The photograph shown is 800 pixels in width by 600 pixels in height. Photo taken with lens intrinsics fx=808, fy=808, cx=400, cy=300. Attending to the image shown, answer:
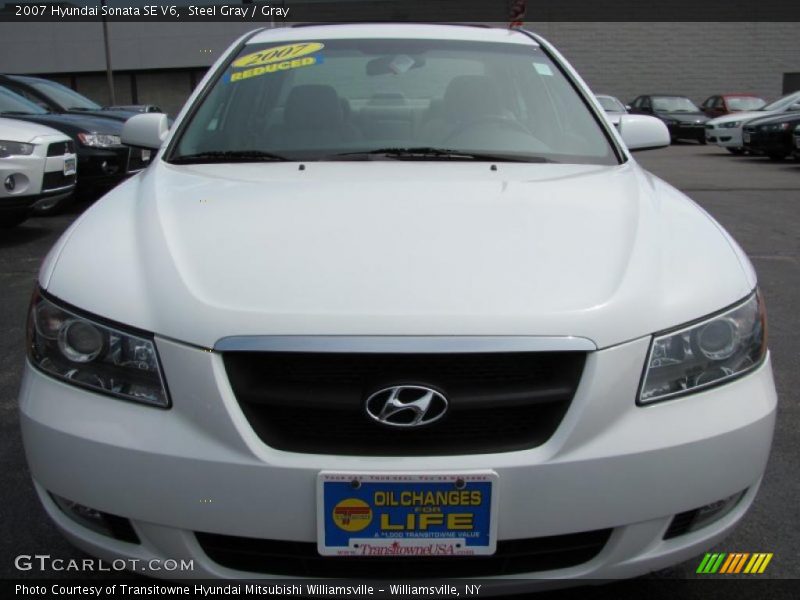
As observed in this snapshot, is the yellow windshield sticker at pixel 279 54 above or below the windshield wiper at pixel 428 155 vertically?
above

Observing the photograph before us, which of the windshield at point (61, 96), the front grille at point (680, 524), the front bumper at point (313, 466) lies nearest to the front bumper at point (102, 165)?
the windshield at point (61, 96)

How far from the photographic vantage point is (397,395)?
1577 millimetres

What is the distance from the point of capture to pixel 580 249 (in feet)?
6.10

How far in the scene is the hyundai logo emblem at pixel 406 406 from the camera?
1.57 meters

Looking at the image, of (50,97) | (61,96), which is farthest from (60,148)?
(61,96)

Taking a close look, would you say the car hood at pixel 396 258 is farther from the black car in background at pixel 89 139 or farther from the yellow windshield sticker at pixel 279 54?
the black car in background at pixel 89 139

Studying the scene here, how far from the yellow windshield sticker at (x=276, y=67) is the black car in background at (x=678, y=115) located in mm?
19449

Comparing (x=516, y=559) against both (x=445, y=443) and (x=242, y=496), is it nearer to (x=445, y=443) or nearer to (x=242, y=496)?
(x=445, y=443)

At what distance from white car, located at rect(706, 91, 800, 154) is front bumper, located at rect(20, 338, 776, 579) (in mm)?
15343

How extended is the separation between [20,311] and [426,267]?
368 cm

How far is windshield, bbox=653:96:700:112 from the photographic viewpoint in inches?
872

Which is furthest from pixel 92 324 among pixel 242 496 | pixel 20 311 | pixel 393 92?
pixel 20 311

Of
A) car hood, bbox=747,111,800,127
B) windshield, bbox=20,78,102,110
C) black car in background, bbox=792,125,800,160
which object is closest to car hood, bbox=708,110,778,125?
car hood, bbox=747,111,800,127

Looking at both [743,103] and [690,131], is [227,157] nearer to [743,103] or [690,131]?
[690,131]
